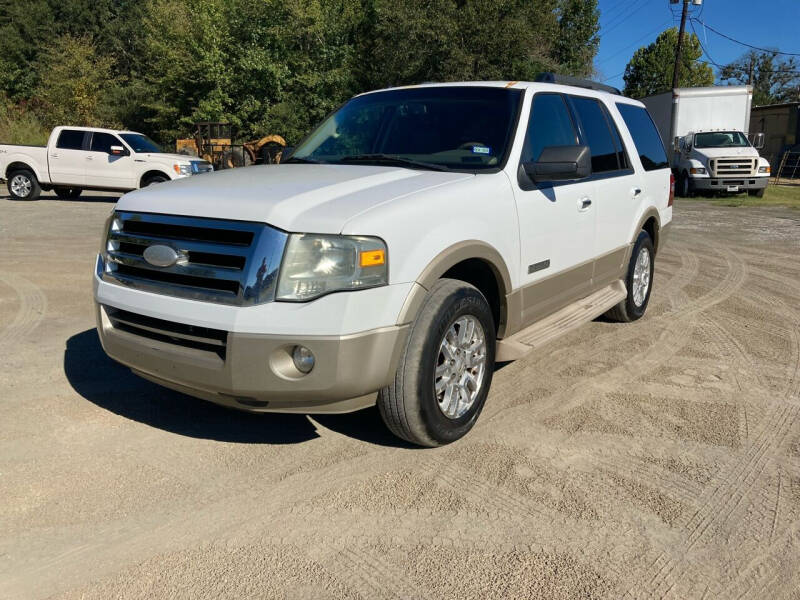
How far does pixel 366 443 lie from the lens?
362 centimetres

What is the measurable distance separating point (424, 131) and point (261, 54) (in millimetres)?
30653

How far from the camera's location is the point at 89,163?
16.7 meters

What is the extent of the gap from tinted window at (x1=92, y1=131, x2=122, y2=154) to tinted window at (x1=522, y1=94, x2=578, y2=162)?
14701 millimetres

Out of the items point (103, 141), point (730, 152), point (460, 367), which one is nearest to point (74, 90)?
point (103, 141)

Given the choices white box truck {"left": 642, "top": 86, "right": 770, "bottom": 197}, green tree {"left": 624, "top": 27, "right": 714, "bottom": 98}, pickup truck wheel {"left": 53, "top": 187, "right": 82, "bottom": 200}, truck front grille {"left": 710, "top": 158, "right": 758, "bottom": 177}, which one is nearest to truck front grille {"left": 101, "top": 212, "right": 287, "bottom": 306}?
pickup truck wheel {"left": 53, "top": 187, "right": 82, "bottom": 200}

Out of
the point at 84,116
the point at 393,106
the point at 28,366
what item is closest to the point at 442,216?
the point at 393,106

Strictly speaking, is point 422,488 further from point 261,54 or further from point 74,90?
point 74,90

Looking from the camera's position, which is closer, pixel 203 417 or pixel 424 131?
pixel 203 417

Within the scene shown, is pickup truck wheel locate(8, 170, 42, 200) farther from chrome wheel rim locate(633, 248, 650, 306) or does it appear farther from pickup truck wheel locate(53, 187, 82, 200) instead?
chrome wheel rim locate(633, 248, 650, 306)

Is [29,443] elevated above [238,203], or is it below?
below

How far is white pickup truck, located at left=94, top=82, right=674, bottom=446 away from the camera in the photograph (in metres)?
2.91

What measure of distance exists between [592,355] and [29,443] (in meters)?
3.81

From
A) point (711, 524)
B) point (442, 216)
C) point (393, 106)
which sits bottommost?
point (711, 524)

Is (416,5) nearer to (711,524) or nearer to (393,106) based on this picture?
(393,106)
